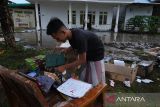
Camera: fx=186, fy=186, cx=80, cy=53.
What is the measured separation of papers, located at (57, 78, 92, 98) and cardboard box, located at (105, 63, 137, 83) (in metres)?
2.50

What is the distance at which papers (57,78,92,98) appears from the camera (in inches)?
81.5

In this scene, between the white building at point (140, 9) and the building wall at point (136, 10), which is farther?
the building wall at point (136, 10)

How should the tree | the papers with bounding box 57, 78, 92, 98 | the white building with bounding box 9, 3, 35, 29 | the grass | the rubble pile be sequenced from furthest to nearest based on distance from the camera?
the white building with bounding box 9, 3, 35, 29, the rubble pile, the tree, the grass, the papers with bounding box 57, 78, 92, 98

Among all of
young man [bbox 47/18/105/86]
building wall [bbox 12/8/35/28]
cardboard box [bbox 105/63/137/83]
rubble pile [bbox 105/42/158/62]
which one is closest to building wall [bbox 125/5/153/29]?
building wall [bbox 12/8/35/28]

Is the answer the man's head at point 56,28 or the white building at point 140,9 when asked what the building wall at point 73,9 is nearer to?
the white building at point 140,9

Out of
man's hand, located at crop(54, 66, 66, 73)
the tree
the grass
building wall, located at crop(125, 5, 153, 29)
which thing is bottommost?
the grass

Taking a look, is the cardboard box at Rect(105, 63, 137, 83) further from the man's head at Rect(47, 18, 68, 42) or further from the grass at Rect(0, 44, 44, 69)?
the man's head at Rect(47, 18, 68, 42)

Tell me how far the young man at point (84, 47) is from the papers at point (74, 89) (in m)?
0.34

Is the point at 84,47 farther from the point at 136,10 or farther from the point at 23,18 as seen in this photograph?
the point at 136,10

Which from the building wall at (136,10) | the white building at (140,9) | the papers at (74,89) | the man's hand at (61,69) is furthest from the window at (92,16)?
the papers at (74,89)

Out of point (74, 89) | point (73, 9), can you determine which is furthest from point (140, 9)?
point (74, 89)

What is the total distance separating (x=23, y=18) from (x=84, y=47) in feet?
60.3

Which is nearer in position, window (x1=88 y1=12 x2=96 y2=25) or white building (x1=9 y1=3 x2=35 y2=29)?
window (x1=88 y1=12 x2=96 y2=25)

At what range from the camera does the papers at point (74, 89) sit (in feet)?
6.79
